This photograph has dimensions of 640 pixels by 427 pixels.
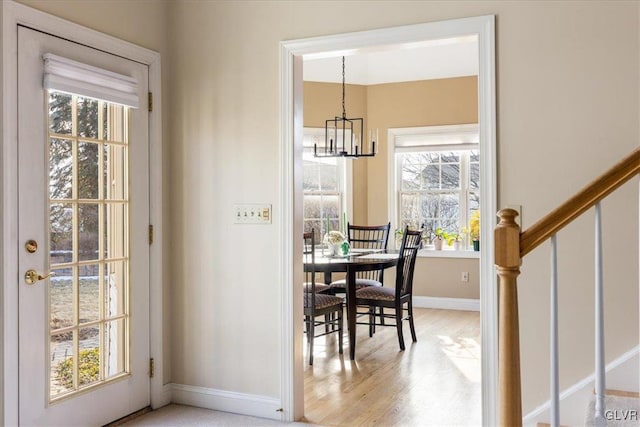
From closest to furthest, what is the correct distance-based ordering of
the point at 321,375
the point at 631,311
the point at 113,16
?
the point at 631,311 → the point at 113,16 → the point at 321,375

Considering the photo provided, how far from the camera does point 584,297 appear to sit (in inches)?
107

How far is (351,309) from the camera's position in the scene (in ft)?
15.9

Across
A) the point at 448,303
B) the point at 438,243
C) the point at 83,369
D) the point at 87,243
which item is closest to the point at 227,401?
the point at 83,369

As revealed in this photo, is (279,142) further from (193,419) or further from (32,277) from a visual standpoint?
(193,419)

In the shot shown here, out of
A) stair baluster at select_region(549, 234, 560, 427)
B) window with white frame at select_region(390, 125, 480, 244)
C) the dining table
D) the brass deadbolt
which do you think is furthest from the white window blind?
window with white frame at select_region(390, 125, 480, 244)

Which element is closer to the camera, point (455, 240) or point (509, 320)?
point (509, 320)

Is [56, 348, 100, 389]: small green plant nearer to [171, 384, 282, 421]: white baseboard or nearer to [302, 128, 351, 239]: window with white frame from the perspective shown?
[171, 384, 282, 421]: white baseboard

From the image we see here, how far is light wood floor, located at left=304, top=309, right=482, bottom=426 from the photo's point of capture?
3.44m

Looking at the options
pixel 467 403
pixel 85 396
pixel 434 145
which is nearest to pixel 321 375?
pixel 467 403

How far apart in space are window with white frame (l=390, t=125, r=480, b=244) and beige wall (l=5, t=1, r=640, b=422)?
4.01 m

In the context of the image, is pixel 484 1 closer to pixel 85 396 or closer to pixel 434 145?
pixel 85 396

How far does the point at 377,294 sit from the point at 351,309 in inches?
12.7

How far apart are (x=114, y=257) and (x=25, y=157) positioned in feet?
2.58

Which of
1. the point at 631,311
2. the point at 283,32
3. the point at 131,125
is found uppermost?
the point at 283,32
